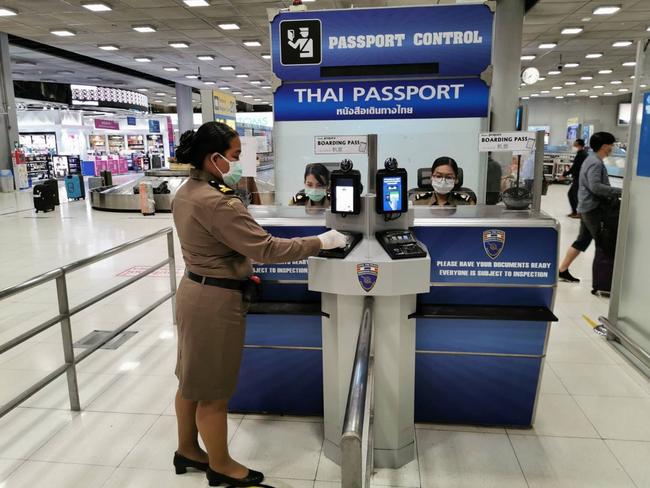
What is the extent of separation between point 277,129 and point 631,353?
381 centimetres

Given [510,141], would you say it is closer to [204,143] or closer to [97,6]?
[204,143]

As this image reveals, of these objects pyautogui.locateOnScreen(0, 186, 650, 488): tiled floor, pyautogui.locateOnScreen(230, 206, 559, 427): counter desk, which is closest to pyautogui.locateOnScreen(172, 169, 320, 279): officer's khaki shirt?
pyautogui.locateOnScreen(230, 206, 559, 427): counter desk

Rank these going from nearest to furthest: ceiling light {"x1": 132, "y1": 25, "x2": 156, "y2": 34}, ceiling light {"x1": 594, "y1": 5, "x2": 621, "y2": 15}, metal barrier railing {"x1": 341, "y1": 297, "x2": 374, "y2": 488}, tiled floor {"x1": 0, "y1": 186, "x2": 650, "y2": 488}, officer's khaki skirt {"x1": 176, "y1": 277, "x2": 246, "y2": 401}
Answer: metal barrier railing {"x1": 341, "y1": 297, "x2": 374, "y2": 488} < officer's khaki skirt {"x1": 176, "y1": 277, "x2": 246, "y2": 401} < tiled floor {"x1": 0, "y1": 186, "x2": 650, "y2": 488} < ceiling light {"x1": 594, "y1": 5, "x2": 621, "y2": 15} < ceiling light {"x1": 132, "y1": 25, "x2": 156, "y2": 34}

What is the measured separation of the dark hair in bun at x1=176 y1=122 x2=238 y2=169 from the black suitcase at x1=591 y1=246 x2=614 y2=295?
4354 millimetres

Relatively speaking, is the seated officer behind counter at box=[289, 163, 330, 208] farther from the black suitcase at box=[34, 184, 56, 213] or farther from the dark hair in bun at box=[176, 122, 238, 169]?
the black suitcase at box=[34, 184, 56, 213]

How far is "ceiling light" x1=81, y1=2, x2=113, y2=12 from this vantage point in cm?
901

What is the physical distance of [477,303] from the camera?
2.58 metres

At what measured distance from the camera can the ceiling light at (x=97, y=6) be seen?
9.01 meters

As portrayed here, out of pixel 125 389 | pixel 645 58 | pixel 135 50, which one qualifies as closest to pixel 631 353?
pixel 645 58

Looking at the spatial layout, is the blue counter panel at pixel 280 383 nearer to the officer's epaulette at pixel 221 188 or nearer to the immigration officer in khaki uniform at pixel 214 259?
the immigration officer in khaki uniform at pixel 214 259

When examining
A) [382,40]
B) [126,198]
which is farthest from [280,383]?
[126,198]

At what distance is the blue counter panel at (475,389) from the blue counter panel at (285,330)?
0.59 m

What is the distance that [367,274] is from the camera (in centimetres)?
208

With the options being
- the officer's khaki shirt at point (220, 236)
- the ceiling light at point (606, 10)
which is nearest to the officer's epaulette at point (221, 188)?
the officer's khaki shirt at point (220, 236)
